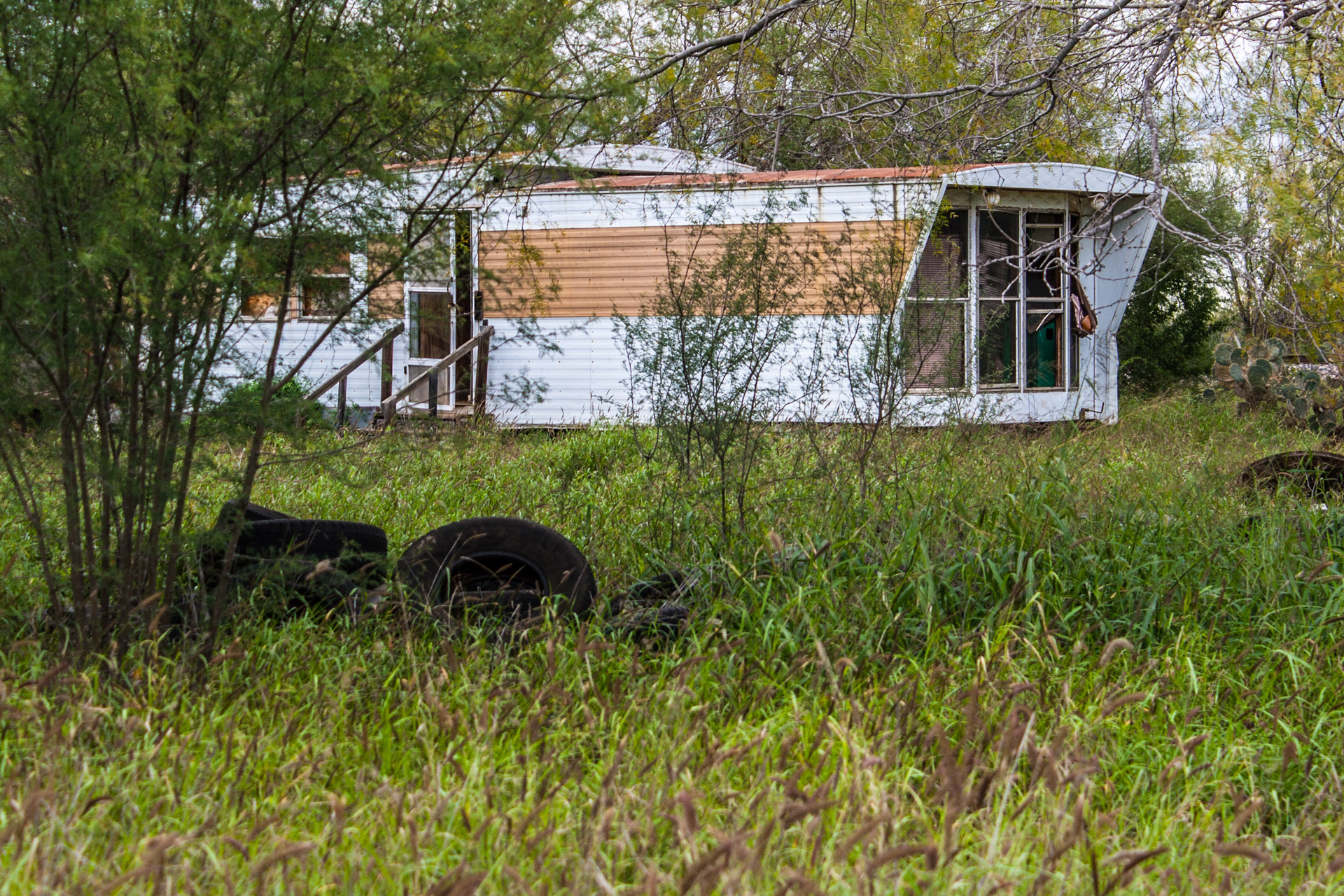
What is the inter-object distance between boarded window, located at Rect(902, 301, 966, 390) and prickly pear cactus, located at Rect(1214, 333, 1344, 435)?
4.34 m

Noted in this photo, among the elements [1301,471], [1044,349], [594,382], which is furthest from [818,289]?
[1301,471]

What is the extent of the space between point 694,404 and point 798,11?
9.03 ft

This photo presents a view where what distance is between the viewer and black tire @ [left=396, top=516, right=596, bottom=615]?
425 centimetres

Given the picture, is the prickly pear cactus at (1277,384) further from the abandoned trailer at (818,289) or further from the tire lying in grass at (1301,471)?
the tire lying in grass at (1301,471)

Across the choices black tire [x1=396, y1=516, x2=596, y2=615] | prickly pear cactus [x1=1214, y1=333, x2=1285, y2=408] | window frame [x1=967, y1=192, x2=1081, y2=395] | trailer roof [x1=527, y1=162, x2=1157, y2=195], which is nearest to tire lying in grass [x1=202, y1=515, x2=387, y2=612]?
black tire [x1=396, y1=516, x2=596, y2=615]

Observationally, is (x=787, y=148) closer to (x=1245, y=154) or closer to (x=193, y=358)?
(x=1245, y=154)

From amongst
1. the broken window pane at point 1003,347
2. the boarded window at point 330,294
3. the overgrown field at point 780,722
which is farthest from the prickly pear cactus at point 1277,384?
the boarded window at point 330,294

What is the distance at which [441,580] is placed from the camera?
4305 millimetres

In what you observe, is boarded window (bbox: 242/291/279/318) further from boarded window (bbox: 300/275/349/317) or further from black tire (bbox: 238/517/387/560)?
black tire (bbox: 238/517/387/560)

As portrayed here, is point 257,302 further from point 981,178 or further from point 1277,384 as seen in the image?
point 1277,384

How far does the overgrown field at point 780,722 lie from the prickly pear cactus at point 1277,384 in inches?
206

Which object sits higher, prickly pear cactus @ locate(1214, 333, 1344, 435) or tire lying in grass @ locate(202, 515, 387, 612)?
prickly pear cactus @ locate(1214, 333, 1344, 435)

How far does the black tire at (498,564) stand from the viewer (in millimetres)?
4254

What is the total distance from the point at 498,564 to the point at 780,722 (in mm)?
1691
